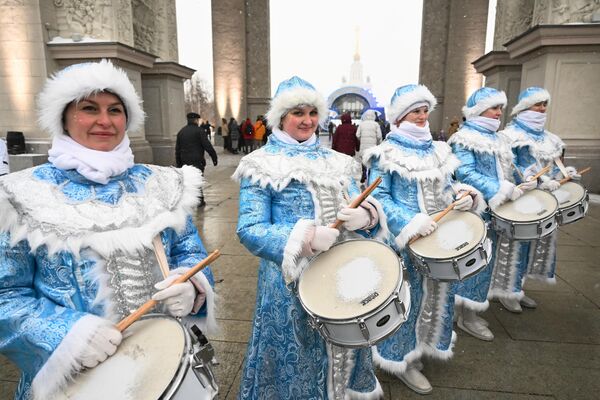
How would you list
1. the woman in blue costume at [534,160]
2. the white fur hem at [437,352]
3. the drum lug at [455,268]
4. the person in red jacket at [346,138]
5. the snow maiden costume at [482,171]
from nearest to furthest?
1. the drum lug at [455,268]
2. the white fur hem at [437,352]
3. the snow maiden costume at [482,171]
4. the woman in blue costume at [534,160]
5. the person in red jacket at [346,138]

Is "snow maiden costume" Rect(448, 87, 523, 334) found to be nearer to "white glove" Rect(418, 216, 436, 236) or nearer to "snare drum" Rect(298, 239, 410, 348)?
"white glove" Rect(418, 216, 436, 236)

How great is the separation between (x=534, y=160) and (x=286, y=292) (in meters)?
3.18

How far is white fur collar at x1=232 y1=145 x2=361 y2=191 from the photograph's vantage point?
1.86 m

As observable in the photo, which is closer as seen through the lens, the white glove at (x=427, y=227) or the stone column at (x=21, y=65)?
the white glove at (x=427, y=227)

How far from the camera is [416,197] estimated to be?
99.0 inches

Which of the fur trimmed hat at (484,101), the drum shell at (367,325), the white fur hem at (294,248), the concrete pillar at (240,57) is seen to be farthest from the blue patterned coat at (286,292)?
the concrete pillar at (240,57)

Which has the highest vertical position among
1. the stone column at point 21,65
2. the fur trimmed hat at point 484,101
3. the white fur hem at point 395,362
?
the stone column at point 21,65

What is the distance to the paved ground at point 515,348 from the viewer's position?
2506mm

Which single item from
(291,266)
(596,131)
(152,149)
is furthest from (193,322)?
(152,149)

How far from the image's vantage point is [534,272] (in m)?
3.81

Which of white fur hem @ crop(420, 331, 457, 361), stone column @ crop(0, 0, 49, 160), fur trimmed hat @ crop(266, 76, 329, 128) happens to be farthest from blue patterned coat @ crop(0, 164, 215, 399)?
stone column @ crop(0, 0, 49, 160)

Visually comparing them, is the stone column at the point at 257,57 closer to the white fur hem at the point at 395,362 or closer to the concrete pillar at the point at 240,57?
the concrete pillar at the point at 240,57

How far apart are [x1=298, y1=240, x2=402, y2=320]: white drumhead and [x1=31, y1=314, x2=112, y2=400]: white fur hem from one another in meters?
0.82

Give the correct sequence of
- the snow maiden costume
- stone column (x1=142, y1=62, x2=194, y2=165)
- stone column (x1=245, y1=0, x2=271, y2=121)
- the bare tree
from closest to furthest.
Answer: the snow maiden costume
stone column (x1=142, y1=62, x2=194, y2=165)
stone column (x1=245, y1=0, x2=271, y2=121)
the bare tree
